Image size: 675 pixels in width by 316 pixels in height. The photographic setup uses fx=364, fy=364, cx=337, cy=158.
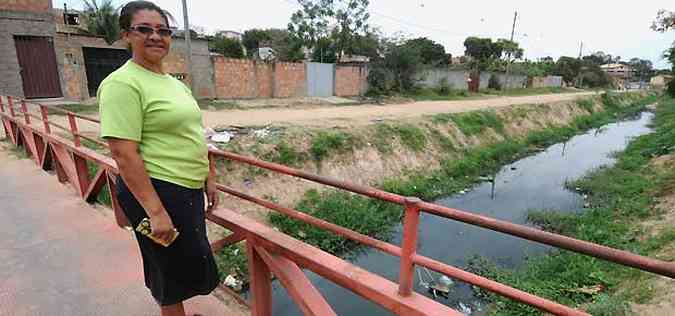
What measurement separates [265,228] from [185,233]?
59 centimetres

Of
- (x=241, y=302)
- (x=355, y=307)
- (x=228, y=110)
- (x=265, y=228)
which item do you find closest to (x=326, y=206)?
(x=355, y=307)

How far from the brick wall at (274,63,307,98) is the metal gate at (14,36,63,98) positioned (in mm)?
8452

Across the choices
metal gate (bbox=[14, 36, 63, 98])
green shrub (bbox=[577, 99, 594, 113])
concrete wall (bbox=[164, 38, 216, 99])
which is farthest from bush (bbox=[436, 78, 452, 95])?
metal gate (bbox=[14, 36, 63, 98])

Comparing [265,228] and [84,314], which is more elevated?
[265,228]

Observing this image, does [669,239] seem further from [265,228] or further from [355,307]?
[265,228]

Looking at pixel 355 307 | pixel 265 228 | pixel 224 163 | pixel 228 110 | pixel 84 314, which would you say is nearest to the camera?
pixel 265 228

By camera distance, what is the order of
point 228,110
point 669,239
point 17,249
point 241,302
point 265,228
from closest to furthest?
point 265,228 < point 241,302 < point 17,249 < point 669,239 < point 228,110

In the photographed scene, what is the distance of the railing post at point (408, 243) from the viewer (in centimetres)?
144

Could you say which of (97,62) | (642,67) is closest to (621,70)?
(642,67)

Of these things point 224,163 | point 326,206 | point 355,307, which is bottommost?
point 355,307

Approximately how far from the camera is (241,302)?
2.61 m

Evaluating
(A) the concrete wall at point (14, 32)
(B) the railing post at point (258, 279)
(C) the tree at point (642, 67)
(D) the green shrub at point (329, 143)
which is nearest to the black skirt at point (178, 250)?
(B) the railing post at point (258, 279)

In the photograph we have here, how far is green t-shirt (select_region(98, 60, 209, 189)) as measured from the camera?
1357mm

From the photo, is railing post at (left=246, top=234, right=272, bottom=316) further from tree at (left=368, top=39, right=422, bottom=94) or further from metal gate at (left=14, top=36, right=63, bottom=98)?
tree at (left=368, top=39, right=422, bottom=94)
